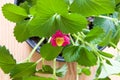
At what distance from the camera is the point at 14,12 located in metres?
0.46

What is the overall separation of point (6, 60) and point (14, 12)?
0.27ft

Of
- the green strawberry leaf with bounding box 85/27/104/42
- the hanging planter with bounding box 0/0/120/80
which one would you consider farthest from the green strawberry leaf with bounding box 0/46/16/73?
the green strawberry leaf with bounding box 85/27/104/42

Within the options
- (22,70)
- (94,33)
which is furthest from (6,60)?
(94,33)

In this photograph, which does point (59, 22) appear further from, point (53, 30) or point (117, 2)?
point (117, 2)

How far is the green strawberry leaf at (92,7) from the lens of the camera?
1.30 feet

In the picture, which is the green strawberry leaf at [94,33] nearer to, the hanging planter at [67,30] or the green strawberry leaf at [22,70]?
the hanging planter at [67,30]

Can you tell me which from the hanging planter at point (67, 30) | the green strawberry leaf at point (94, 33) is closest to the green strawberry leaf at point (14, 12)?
the hanging planter at point (67, 30)

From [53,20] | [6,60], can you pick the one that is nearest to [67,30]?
[53,20]

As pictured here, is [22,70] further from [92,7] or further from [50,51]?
[92,7]

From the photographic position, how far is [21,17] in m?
0.48

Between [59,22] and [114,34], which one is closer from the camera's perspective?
[59,22]

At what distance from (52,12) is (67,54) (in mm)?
101

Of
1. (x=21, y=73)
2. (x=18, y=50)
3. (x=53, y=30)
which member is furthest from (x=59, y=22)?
(x=18, y=50)

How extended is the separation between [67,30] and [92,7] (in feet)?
0.16
